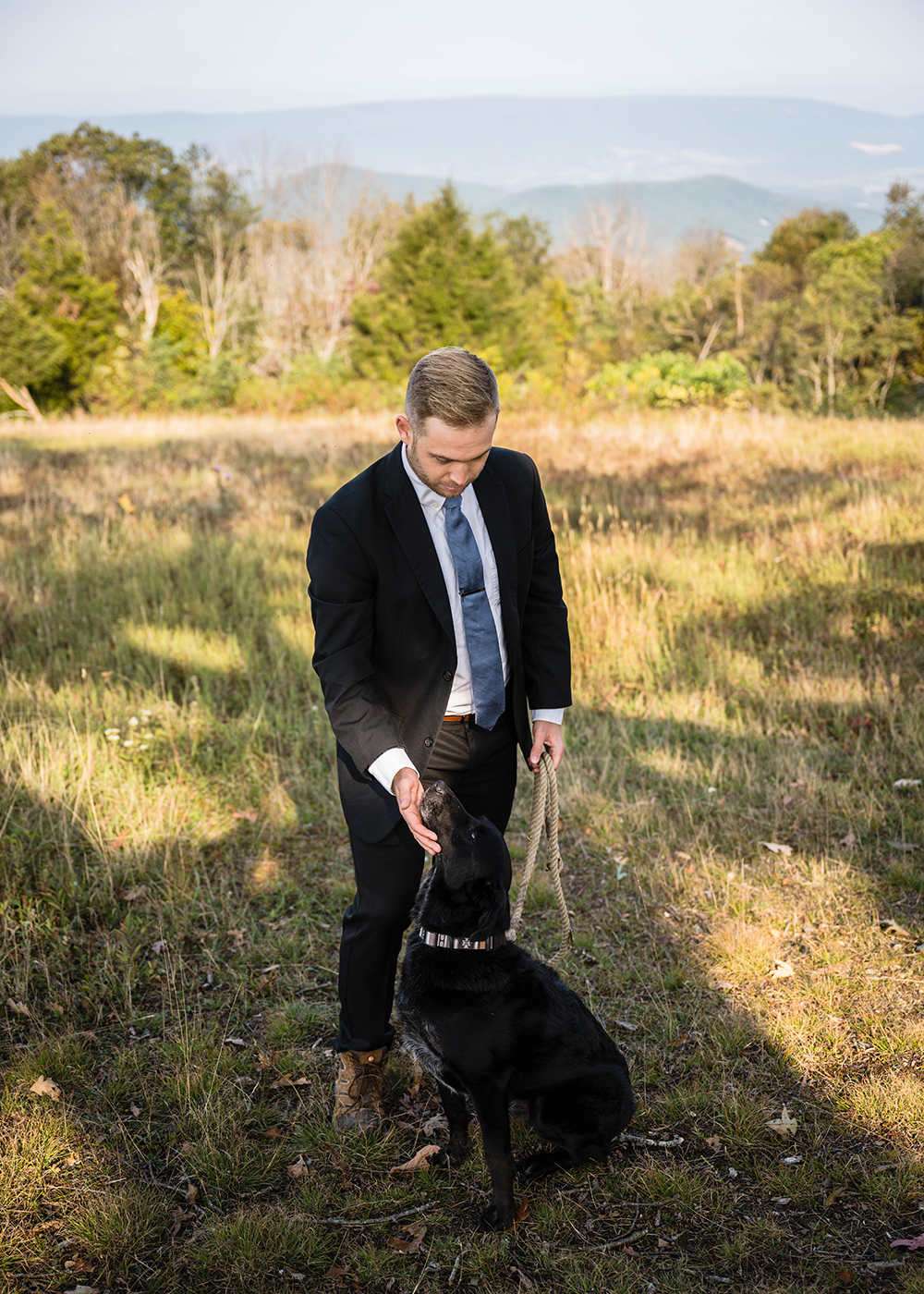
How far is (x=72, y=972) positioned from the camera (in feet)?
10.6

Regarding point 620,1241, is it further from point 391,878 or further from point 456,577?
point 456,577

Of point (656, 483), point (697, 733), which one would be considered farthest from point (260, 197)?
point (697, 733)

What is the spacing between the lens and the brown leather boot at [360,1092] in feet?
8.42

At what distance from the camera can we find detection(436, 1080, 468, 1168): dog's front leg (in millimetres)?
2395

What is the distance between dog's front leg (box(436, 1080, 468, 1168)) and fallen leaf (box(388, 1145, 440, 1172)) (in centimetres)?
6

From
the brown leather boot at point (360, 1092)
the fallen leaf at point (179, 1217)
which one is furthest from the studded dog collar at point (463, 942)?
the fallen leaf at point (179, 1217)

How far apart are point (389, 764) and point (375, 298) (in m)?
23.7

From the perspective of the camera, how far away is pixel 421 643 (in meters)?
2.22

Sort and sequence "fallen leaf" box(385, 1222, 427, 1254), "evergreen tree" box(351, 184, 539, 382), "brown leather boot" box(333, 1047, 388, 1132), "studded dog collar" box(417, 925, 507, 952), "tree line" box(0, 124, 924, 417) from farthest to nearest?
"tree line" box(0, 124, 924, 417), "evergreen tree" box(351, 184, 539, 382), "brown leather boot" box(333, 1047, 388, 1132), "fallen leaf" box(385, 1222, 427, 1254), "studded dog collar" box(417, 925, 507, 952)

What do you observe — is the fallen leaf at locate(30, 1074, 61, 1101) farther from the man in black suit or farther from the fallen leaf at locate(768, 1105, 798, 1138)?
the fallen leaf at locate(768, 1105, 798, 1138)

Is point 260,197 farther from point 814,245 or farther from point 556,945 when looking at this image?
point 556,945

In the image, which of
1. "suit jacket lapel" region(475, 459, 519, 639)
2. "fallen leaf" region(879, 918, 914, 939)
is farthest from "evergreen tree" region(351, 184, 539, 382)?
"suit jacket lapel" region(475, 459, 519, 639)

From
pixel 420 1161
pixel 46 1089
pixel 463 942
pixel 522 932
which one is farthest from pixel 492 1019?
pixel 46 1089

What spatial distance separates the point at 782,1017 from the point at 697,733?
235cm
